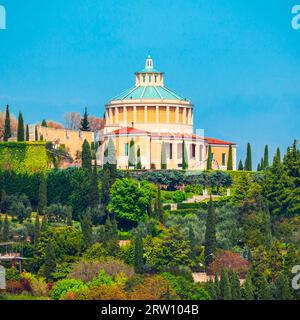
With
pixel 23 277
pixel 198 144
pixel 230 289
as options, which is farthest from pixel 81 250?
pixel 198 144

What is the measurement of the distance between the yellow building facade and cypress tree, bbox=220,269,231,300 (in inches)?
967

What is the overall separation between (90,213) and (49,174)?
490 cm

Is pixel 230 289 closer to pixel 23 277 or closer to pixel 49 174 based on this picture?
pixel 23 277

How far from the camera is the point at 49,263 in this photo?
240 feet

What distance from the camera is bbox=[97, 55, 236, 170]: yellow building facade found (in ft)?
312

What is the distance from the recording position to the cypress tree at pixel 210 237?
7688cm

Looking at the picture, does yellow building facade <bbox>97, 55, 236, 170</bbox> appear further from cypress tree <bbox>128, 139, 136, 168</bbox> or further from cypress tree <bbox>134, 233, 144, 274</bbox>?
cypress tree <bbox>134, 233, 144, 274</bbox>

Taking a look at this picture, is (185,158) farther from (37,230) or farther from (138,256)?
(138,256)

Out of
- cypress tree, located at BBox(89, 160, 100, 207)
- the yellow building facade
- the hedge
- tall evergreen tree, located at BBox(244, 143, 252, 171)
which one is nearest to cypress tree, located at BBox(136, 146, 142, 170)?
the yellow building facade

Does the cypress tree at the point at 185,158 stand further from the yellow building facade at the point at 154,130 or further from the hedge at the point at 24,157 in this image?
the hedge at the point at 24,157

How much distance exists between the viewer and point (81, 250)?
247 feet

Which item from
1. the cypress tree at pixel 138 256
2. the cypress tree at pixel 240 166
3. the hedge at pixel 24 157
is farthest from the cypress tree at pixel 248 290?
the cypress tree at pixel 240 166

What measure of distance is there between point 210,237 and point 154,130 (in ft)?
71.0
